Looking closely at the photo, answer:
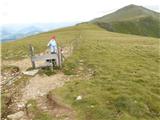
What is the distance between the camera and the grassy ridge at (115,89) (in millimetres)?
16516

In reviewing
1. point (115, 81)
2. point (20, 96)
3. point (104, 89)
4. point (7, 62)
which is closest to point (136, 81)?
point (115, 81)

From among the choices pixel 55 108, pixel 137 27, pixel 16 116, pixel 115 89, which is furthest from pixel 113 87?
pixel 137 27

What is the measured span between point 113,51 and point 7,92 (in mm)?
18223

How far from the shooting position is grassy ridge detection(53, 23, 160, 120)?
650 inches

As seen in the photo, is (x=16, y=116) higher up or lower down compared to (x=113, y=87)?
lower down

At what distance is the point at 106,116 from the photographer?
16047mm

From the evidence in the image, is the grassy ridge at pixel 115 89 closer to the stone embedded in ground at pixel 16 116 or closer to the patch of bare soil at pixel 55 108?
the patch of bare soil at pixel 55 108

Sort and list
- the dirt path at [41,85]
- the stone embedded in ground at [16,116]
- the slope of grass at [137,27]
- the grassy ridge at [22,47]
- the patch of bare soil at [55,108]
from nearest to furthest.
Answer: the patch of bare soil at [55,108] → the stone embedded in ground at [16,116] → the dirt path at [41,85] → the grassy ridge at [22,47] → the slope of grass at [137,27]

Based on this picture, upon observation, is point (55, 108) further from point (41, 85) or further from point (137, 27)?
point (137, 27)

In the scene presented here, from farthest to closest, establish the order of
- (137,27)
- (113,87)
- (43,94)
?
(137,27)
(113,87)
(43,94)

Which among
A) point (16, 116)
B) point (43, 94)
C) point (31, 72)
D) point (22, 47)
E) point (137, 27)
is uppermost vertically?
point (31, 72)

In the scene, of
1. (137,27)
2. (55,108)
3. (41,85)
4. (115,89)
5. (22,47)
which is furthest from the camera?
(137,27)

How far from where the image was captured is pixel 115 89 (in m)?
20.0

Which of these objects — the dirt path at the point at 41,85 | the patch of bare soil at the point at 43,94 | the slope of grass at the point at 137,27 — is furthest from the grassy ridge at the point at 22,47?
the slope of grass at the point at 137,27
